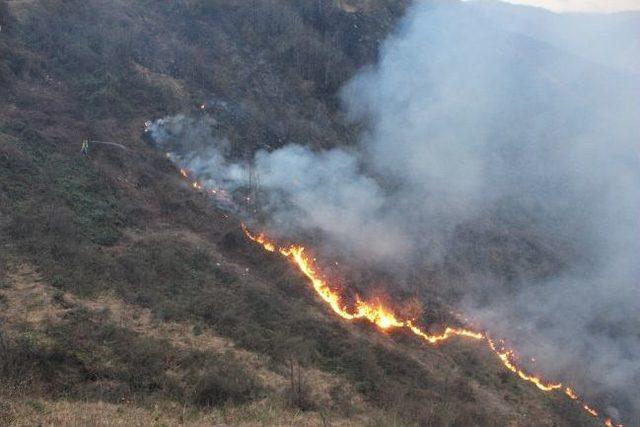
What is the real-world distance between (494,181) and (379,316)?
20.1 meters

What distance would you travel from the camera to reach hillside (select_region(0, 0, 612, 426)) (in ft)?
44.2

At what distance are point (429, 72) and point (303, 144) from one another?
1811cm

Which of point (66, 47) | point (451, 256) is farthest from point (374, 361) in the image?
point (66, 47)

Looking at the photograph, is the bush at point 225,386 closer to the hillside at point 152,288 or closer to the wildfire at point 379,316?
the hillside at point 152,288

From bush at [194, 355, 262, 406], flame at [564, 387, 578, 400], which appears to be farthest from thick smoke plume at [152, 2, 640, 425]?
bush at [194, 355, 262, 406]

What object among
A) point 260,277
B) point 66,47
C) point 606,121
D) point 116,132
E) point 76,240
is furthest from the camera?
point 606,121

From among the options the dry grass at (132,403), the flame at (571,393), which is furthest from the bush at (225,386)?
the flame at (571,393)

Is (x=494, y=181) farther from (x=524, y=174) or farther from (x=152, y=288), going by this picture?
(x=152, y=288)

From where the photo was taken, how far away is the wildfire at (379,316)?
69.8 ft

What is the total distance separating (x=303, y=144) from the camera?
3250cm

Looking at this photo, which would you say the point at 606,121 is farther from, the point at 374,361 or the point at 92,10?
the point at 92,10

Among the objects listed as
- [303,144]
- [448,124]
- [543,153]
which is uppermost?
[543,153]

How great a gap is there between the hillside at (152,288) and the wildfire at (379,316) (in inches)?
30.4

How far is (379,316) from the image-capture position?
21875mm
